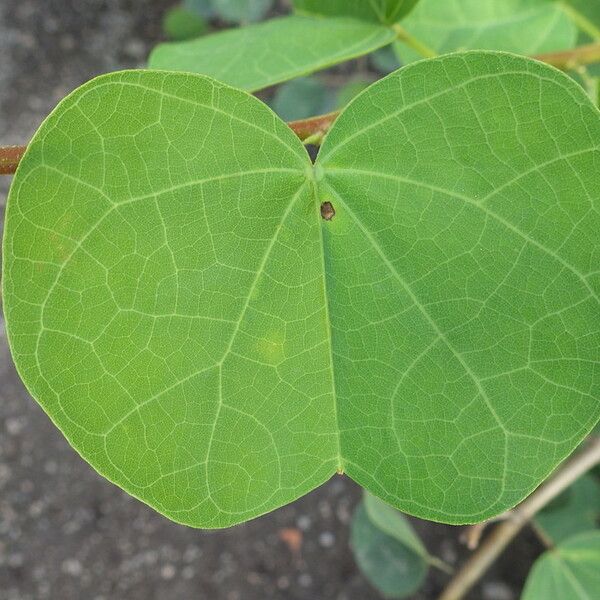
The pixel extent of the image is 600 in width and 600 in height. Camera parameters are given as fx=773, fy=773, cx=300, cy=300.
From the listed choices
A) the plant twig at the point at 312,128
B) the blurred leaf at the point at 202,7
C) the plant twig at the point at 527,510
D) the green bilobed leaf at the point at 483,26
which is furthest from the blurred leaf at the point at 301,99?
the plant twig at the point at 312,128

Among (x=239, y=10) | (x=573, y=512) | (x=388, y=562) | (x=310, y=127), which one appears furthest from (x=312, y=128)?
(x=239, y=10)

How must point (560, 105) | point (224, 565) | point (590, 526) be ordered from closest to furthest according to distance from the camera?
point (560, 105) → point (590, 526) → point (224, 565)

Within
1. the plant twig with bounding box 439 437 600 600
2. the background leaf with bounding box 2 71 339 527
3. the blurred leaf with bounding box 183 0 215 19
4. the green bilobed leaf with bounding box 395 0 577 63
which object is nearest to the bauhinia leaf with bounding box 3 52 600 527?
the background leaf with bounding box 2 71 339 527

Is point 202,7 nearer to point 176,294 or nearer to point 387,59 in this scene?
point 387,59

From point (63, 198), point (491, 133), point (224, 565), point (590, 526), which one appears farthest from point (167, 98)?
point (224, 565)

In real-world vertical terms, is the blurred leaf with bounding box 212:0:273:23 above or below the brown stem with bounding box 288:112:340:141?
below

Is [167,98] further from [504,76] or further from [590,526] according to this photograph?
[590,526]

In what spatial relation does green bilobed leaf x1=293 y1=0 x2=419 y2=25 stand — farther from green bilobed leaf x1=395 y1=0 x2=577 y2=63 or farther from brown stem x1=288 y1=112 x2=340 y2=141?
brown stem x1=288 y1=112 x2=340 y2=141
